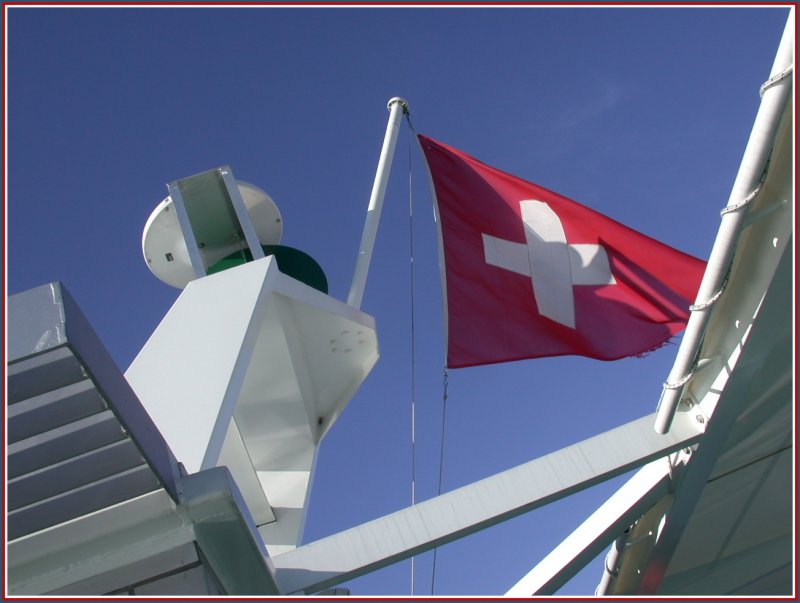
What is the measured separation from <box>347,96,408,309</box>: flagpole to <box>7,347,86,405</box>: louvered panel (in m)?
4.56

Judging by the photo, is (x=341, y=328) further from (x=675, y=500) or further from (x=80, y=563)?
(x=80, y=563)

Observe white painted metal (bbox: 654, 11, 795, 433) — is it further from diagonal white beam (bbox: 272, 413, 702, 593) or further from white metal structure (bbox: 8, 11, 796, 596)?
diagonal white beam (bbox: 272, 413, 702, 593)

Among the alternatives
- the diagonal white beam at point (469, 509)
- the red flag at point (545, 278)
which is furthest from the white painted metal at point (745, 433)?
the red flag at point (545, 278)

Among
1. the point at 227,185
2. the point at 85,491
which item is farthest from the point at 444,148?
the point at 85,491

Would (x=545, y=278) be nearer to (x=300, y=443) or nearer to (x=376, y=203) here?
(x=376, y=203)

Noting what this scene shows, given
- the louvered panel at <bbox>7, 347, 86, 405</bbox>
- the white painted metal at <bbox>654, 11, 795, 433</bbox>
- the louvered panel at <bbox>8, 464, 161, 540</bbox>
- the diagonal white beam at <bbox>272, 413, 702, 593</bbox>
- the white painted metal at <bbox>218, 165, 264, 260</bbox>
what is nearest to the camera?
the louvered panel at <bbox>7, 347, 86, 405</bbox>

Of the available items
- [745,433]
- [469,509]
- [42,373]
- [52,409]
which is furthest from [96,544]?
[745,433]

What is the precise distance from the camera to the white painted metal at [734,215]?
12.7ft

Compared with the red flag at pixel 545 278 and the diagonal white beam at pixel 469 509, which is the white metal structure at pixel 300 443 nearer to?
the diagonal white beam at pixel 469 509

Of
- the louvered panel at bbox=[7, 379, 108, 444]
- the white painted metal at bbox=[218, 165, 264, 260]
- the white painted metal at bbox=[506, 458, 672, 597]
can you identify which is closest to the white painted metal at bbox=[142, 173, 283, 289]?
the white painted metal at bbox=[218, 165, 264, 260]

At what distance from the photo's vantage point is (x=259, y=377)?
7.09m

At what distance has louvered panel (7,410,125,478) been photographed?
10.4 ft

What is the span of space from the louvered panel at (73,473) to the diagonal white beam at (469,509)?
1194 mm

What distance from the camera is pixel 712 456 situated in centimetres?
552
